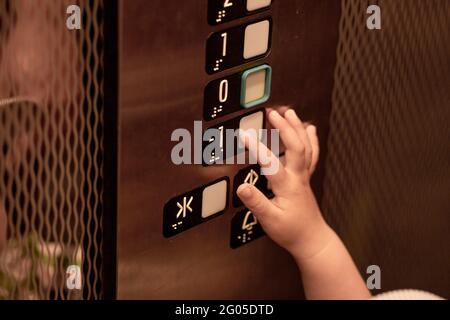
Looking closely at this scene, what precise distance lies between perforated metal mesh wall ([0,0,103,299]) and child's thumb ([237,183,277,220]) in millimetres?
163

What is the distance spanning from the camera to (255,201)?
990 millimetres

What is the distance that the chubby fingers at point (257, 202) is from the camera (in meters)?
0.98

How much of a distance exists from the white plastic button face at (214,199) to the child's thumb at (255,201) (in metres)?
0.02

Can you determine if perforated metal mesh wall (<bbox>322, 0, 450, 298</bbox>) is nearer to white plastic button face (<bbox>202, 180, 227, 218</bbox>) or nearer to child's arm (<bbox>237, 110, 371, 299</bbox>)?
child's arm (<bbox>237, 110, 371, 299</bbox>)

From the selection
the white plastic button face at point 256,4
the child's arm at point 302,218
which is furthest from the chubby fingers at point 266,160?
the white plastic button face at point 256,4

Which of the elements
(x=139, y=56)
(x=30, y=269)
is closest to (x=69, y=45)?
(x=139, y=56)

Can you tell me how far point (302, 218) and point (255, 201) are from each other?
0.25 ft

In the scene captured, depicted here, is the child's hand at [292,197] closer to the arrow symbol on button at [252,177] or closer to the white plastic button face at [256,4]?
the arrow symbol on button at [252,177]

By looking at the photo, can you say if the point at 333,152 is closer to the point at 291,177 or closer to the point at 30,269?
the point at 291,177

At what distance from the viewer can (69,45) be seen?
82 cm

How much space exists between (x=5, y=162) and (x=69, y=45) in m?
0.12

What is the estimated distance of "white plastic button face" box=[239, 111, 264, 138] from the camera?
954mm

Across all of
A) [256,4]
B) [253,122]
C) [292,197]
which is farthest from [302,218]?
[256,4]

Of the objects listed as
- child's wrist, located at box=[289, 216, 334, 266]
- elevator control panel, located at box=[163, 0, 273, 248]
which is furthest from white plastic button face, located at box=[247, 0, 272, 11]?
child's wrist, located at box=[289, 216, 334, 266]
